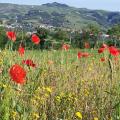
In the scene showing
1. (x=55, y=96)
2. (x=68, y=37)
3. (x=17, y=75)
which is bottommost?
(x=68, y=37)

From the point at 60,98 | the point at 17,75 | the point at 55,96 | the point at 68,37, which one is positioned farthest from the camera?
the point at 68,37

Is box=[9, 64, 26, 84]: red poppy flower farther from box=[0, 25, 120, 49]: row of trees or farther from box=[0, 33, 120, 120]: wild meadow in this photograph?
box=[0, 25, 120, 49]: row of trees

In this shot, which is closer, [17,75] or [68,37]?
[17,75]

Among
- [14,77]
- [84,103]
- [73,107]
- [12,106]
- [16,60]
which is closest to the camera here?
[14,77]

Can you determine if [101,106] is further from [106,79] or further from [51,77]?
[51,77]

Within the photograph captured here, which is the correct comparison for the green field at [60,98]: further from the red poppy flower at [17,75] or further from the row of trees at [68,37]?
the row of trees at [68,37]

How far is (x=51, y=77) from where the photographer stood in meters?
5.13

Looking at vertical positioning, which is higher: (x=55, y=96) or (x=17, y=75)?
(x=17, y=75)

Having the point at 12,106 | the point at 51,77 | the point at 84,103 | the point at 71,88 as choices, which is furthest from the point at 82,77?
the point at 12,106

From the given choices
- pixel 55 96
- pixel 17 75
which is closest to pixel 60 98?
pixel 55 96

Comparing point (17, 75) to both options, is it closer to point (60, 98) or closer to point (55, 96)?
point (60, 98)

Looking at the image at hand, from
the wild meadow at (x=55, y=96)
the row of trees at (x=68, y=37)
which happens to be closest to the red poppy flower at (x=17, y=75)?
the wild meadow at (x=55, y=96)

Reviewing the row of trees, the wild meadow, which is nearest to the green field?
the wild meadow

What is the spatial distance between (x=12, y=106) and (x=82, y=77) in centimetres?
Result: 208
